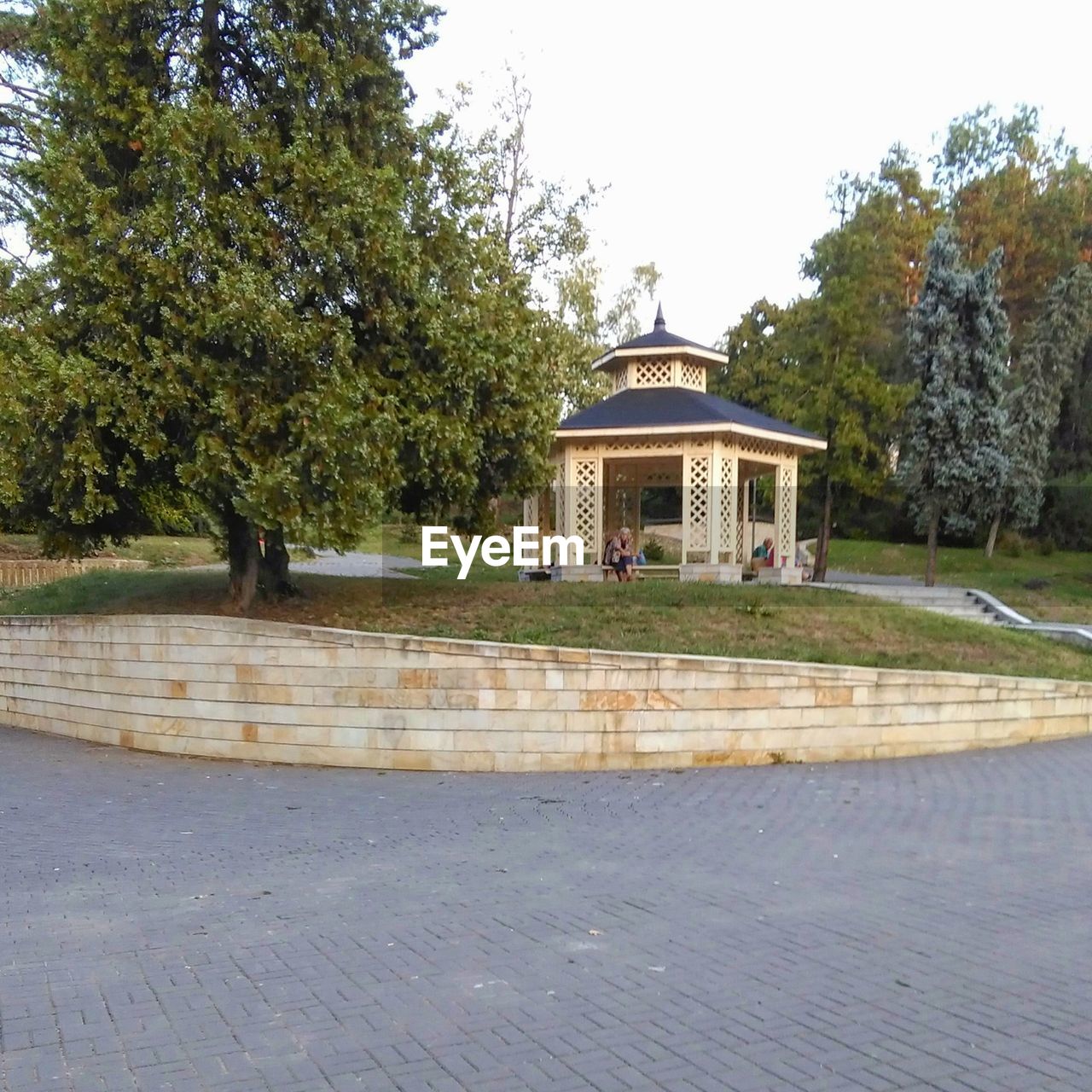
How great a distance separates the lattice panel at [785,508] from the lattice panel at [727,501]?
5.88ft

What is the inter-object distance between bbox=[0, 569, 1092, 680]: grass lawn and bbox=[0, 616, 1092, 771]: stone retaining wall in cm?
89

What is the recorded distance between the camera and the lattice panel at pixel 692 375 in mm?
21359

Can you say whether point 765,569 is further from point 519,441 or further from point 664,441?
point 519,441

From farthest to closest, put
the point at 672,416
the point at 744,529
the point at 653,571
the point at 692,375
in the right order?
the point at 744,529, the point at 692,375, the point at 653,571, the point at 672,416

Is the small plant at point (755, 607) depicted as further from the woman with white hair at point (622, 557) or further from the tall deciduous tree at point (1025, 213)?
the tall deciduous tree at point (1025, 213)

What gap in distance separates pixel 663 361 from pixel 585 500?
3.68 meters

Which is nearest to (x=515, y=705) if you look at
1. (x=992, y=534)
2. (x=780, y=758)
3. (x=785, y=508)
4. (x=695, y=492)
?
(x=780, y=758)

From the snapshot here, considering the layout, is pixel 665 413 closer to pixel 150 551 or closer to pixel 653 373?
pixel 653 373

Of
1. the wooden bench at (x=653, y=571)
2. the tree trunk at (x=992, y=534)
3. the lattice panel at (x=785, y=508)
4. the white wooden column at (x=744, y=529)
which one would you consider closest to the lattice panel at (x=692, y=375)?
A: the white wooden column at (x=744, y=529)

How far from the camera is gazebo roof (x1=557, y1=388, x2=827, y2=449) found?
18750 millimetres

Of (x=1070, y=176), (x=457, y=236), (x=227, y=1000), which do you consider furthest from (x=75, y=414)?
(x=1070, y=176)

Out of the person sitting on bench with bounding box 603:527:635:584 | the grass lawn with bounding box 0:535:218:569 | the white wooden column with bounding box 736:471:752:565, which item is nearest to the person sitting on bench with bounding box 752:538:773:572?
the white wooden column with bounding box 736:471:752:565

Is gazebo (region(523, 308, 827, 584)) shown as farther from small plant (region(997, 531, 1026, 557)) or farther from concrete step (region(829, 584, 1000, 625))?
small plant (region(997, 531, 1026, 557))

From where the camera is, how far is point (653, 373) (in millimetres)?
21422
